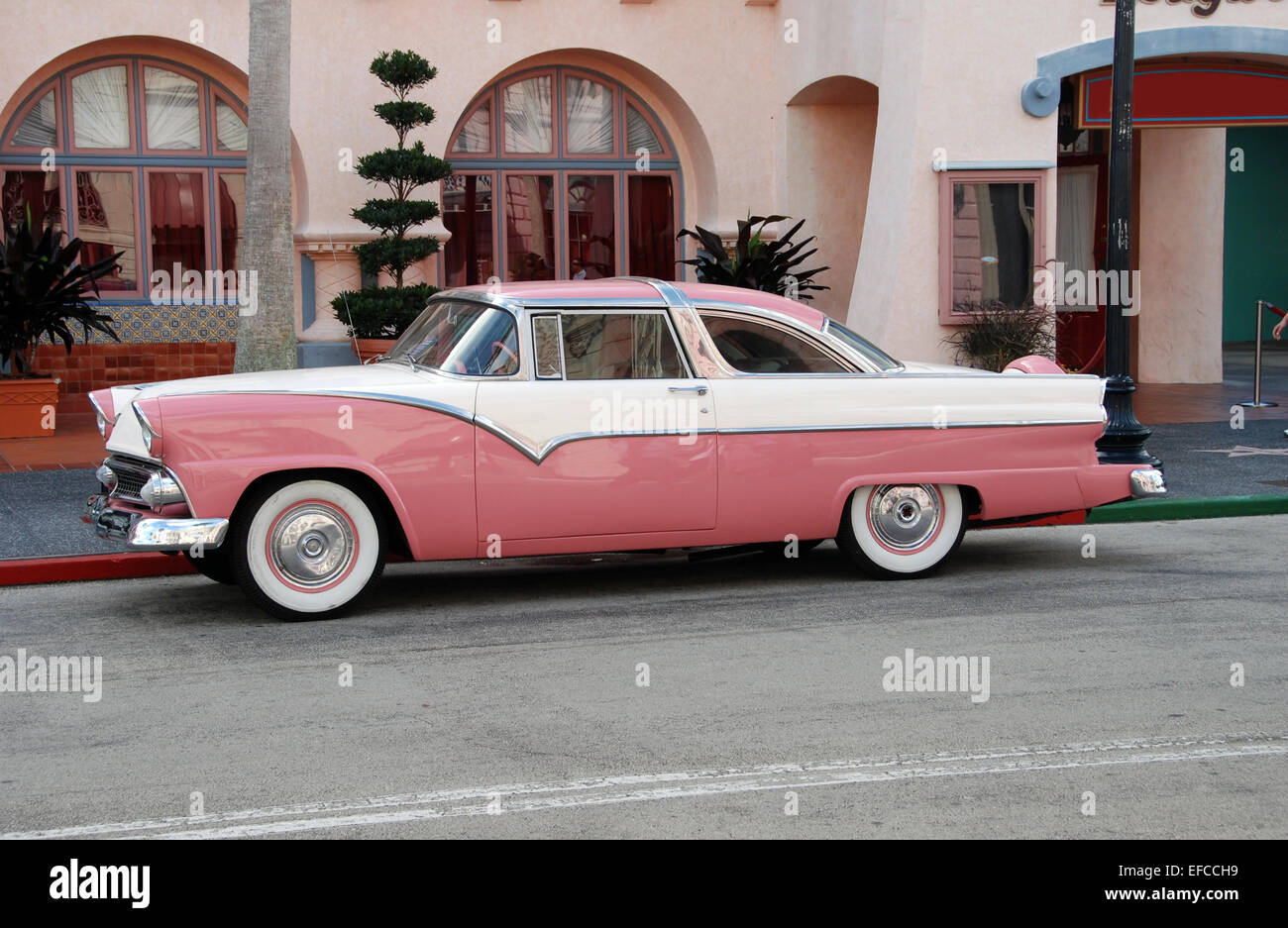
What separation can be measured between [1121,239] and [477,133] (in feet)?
28.7

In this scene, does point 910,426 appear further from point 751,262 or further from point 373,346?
point 373,346

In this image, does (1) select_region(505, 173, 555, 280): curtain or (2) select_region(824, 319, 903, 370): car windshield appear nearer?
(2) select_region(824, 319, 903, 370): car windshield

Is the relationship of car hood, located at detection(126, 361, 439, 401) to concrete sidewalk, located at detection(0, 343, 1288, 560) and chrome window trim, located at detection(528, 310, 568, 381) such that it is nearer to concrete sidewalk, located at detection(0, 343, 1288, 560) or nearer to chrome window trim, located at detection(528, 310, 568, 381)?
chrome window trim, located at detection(528, 310, 568, 381)

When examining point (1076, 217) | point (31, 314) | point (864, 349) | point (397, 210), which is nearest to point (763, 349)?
point (864, 349)

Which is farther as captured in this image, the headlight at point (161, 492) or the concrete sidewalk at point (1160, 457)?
the concrete sidewalk at point (1160, 457)

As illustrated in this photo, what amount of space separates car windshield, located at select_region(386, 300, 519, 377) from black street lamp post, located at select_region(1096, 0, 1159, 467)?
5310 millimetres

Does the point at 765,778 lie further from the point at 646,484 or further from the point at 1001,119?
the point at 1001,119

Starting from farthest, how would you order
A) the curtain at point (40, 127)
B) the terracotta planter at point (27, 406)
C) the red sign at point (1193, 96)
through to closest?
1. the curtain at point (40, 127)
2. the red sign at point (1193, 96)
3. the terracotta planter at point (27, 406)

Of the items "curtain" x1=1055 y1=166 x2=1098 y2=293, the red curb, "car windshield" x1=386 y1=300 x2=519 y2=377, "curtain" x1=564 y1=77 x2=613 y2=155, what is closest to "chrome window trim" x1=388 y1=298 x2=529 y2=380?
"car windshield" x1=386 y1=300 x2=519 y2=377

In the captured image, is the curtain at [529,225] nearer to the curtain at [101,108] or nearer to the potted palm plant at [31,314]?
the curtain at [101,108]

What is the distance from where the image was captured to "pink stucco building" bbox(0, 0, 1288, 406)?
14.7 meters

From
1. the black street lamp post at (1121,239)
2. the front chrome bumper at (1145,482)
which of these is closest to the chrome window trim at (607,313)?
the front chrome bumper at (1145,482)

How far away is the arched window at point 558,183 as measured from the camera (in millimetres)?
17609

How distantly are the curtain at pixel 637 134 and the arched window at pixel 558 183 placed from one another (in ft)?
0.04
